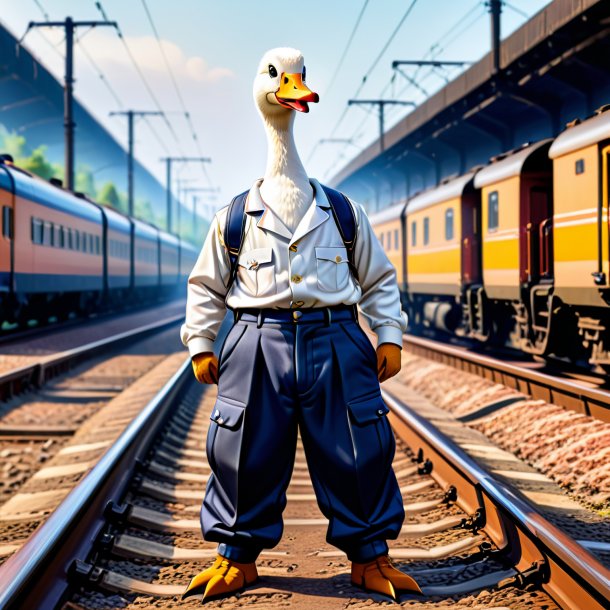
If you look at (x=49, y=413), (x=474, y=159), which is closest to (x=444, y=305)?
(x=49, y=413)

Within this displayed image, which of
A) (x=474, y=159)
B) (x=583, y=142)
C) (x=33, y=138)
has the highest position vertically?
(x=33, y=138)

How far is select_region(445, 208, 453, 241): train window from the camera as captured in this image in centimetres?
1586

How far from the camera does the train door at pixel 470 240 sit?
14992mm

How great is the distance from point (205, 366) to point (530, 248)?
9.18 m

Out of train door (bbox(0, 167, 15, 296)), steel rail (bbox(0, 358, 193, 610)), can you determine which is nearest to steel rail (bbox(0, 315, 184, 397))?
train door (bbox(0, 167, 15, 296))

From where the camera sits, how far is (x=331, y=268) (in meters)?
3.51

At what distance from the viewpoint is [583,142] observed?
30.6 feet

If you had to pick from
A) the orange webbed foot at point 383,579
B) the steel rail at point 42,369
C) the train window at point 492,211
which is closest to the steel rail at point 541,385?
the train window at point 492,211

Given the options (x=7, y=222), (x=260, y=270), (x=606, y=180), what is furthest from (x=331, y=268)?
(x=7, y=222)

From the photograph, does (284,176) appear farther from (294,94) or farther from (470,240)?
(470,240)

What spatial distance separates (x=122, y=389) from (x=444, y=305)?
807 centimetres

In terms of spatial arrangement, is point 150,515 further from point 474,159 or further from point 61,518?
point 474,159

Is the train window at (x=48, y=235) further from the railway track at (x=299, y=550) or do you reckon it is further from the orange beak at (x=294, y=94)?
the orange beak at (x=294, y=94)

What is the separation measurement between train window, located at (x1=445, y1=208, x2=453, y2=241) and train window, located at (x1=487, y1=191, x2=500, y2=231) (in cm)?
228
